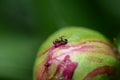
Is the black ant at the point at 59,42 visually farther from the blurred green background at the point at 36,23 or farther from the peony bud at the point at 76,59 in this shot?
the blurred green background at the point at 36,23

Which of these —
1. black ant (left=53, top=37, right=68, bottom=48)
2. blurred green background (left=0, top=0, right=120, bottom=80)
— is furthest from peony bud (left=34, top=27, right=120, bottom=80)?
blurred green background (left=0, top=0, right=120, bottom=80)

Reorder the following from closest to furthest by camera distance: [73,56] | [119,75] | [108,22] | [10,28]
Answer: [73,56], [119,75], [108,22], [10,28]

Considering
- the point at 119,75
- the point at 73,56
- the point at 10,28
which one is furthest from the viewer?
the point at 10,28

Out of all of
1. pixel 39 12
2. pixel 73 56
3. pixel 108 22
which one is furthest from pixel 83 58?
pixel 39 12

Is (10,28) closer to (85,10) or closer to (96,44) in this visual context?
(85,10)

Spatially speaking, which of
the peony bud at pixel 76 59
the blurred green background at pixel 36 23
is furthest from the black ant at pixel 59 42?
the blurred green background at pixel 36 23

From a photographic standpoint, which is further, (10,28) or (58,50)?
(10,28)

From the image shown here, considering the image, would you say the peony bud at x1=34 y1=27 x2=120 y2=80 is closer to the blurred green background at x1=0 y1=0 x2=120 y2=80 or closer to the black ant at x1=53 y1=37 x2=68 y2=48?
the black ant at x1=53 y1=37 x2=68 y2=48

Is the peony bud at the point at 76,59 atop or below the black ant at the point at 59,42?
below
